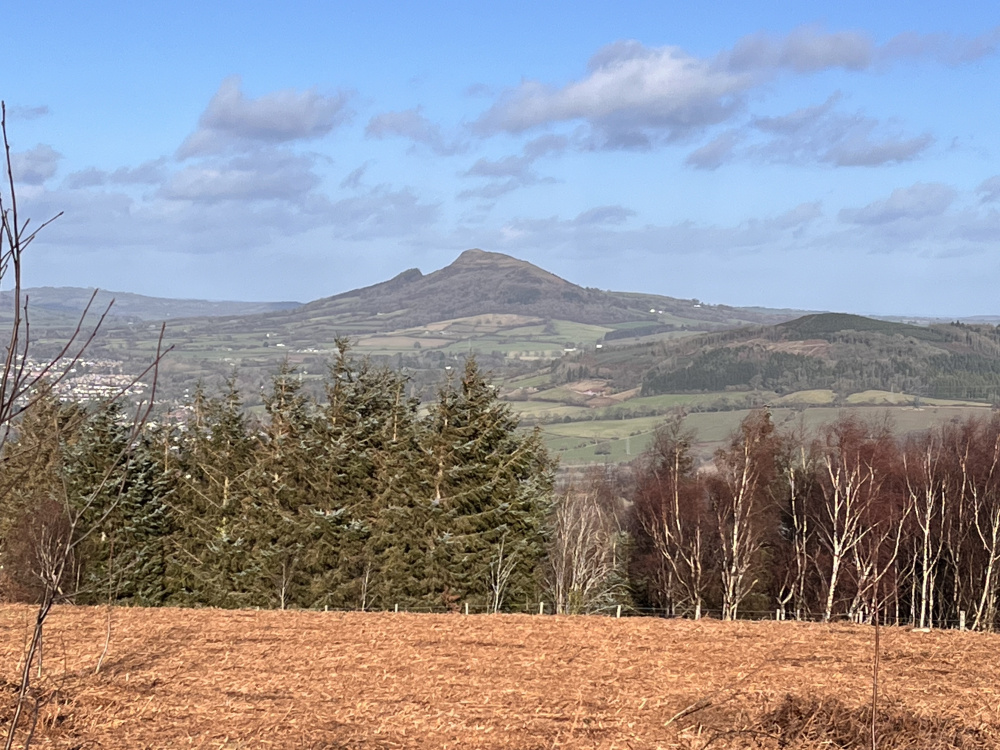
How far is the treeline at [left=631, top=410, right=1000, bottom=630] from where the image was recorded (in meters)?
32.5

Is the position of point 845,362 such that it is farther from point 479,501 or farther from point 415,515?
point 415,515

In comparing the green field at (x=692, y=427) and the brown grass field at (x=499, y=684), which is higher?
the brown grass field at (x=499, y=684)

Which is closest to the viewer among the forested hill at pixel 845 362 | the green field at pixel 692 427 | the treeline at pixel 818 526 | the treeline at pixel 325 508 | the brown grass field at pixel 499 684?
the brown grass field at pixel 499 684

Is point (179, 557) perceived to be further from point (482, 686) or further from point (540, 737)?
point (540, 737)

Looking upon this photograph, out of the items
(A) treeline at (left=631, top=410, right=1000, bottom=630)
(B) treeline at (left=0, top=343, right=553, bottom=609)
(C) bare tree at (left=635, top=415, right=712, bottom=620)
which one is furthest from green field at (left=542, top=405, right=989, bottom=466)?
(B) treeline at (left=0, top=343, right=553, bottom=609)

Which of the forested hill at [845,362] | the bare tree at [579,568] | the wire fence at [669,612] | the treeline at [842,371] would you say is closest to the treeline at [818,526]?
the wire fence at [669,612]

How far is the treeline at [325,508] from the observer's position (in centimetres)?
2884

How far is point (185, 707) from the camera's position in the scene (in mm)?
8422

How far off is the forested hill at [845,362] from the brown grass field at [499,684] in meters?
128

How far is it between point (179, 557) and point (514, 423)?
12.1m

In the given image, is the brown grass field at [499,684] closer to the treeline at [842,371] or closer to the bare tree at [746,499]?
the bare tree at [746,499]

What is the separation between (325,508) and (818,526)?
19.3 metres

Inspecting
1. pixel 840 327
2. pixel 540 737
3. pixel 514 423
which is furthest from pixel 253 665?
pixel 840 327

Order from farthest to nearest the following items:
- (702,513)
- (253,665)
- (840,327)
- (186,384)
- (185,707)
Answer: (840,327), (186,384), (702,513), (253,665), (185,707)
